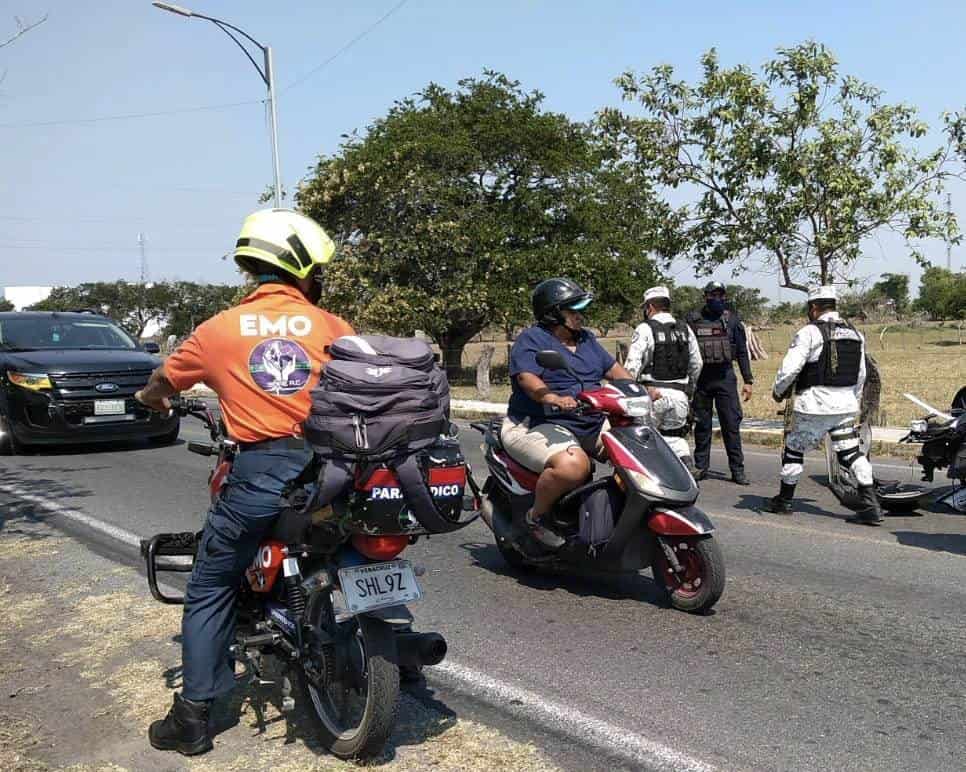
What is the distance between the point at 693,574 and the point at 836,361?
125 inches

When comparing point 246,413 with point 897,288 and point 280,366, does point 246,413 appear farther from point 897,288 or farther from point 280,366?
point 897,288

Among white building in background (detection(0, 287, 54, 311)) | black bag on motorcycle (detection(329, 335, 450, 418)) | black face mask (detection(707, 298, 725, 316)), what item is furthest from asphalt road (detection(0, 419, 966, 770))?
white building in background (detection(0, 287, 54, 311))

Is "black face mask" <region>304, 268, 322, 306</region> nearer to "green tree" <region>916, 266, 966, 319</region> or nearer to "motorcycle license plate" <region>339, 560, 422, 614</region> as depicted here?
"motorcycle license plate" <region>339, 560, 422, 614</region>

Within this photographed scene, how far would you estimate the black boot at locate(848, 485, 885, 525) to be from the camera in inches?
304

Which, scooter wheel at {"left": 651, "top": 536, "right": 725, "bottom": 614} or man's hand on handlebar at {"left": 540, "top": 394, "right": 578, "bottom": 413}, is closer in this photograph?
scooter wheel at {"left": 651, "top": 536, "right": 725, "bottom": 614}

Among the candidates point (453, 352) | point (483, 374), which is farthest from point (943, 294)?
point (483, 374)

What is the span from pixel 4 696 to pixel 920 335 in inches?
2272

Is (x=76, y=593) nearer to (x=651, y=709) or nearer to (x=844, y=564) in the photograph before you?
(x=651, y=709)

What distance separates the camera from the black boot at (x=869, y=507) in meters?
7.71

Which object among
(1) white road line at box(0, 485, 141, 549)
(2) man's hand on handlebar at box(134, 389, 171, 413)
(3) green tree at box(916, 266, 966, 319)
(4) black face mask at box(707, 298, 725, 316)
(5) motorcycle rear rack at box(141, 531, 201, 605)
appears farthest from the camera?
(3) green tree at box(916, 266, 966, 319)

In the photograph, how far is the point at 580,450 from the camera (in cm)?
564

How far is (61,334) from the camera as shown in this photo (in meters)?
13.3

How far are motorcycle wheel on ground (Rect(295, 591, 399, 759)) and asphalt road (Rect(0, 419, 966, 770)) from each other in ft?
3.27

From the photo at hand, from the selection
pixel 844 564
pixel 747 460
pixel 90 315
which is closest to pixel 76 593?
pixel 844 564
